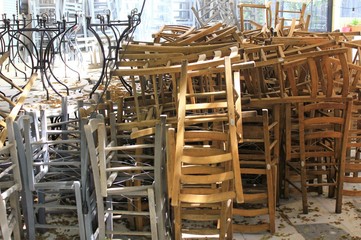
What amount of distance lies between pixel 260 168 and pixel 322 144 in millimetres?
628

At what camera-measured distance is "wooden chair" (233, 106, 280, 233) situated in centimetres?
258

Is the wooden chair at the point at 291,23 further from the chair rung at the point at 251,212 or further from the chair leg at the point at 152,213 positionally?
the chair leg at the point at 152,213

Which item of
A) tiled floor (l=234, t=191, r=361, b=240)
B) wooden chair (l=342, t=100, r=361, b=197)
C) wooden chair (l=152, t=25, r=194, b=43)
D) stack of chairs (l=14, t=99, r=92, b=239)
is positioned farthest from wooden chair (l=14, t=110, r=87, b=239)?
wooden chair (l=342, t=100, r=361, b=197)

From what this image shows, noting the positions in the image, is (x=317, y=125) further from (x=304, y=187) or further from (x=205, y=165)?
(x=205, y=165)

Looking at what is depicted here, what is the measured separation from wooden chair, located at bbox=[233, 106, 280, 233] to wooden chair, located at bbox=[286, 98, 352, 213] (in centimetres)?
→ 21

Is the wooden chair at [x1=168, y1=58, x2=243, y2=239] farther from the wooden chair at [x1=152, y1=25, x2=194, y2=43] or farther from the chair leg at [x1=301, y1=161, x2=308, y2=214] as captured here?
the wooden chair at [x1=152, y1=25, x2=194, y2=43]

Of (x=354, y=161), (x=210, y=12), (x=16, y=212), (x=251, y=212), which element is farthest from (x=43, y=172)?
(x=210, y=12)

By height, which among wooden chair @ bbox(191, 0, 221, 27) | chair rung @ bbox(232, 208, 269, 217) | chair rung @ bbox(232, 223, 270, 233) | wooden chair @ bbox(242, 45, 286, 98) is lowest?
chair rung @ bbox(232, 223, 270, 233)

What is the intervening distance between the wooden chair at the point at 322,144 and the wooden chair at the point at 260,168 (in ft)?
0.69

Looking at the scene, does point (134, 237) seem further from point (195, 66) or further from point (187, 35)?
point (187, 35)

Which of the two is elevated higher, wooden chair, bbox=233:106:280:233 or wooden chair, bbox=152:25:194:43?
wooden chair, bbox=152:25:194:43

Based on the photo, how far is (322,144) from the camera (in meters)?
3.07

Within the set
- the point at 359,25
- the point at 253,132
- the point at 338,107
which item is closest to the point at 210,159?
the point at 253,132

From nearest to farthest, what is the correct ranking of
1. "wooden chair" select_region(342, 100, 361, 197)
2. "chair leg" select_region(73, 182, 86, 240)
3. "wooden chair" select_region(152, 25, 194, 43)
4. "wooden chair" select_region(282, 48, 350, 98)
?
1. "chair leg" select_region(73, 182, 86, 240)
2. "wooden chair" select_region(282, 48, 350, 98)
3. "wooden chair" select_region(342, 100, 361, 197)
4. "wooden chair" select_region(152, 25, 194, 43)
